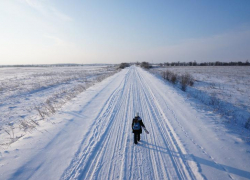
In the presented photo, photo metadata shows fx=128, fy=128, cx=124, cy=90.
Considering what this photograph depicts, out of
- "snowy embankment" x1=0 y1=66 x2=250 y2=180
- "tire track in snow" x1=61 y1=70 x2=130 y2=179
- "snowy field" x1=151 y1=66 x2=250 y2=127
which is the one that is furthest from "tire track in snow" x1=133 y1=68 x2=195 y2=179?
"snowy field" x1=151 y1=66 x2=250 y2=127

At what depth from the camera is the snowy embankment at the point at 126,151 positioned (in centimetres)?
339

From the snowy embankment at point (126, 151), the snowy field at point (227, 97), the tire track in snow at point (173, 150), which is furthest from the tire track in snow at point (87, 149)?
the snowy field at point (227, 97)

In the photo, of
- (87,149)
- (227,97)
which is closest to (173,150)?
(87,149)

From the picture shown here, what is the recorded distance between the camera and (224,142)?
15.1ft

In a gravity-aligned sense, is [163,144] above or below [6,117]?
above

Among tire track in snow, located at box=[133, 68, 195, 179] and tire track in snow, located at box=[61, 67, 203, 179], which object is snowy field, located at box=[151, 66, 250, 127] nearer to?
tire track in snow, located at box=[133, 68, 195, 179]

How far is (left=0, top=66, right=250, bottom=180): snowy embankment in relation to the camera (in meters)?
3.39

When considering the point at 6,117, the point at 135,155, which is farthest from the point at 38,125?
the point at 135,155

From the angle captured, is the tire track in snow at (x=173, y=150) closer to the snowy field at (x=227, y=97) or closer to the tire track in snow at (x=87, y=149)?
the tire track in snow at (x=87, y=149)

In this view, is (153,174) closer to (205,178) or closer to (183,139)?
(205,178)

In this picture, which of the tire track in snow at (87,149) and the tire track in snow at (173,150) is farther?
the tire track in snow at (87,149)

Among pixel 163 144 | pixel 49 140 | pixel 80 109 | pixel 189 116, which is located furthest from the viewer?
pixel 80 109

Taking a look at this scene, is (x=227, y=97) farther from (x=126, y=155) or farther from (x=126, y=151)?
(x=126, y=155)

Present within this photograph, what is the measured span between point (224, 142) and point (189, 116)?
7.93ft
